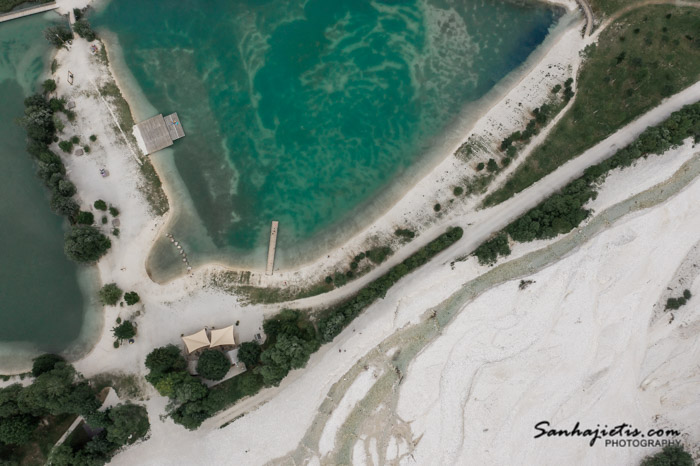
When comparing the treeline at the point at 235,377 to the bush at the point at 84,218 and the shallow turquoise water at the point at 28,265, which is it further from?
the bush at the point at 84,218

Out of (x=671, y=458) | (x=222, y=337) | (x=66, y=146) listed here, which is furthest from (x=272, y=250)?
(x=671, y=458)

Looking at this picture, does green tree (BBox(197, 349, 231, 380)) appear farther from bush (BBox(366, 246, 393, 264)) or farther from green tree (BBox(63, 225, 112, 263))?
bush (BBox(366, 246, 393, 264))

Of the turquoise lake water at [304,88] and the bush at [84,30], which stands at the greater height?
the bush at [84,30]

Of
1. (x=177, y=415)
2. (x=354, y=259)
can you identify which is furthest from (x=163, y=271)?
(x=354, y=259)

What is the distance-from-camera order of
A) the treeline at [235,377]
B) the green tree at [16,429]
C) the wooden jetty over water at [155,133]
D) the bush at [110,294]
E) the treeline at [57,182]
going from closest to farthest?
the green tree at [16,429]
the treeline at [235,377]
the treeline at [57,182]
the bush at [110,294]
the wooden jetty over water at [155,133]

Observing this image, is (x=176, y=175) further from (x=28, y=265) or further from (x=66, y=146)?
(x=28, y=265)

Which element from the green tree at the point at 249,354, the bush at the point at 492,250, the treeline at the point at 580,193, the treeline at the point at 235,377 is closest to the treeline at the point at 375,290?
the treeline at the point at 235,377

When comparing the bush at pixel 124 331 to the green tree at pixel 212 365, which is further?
the bush at pixel 124 331
